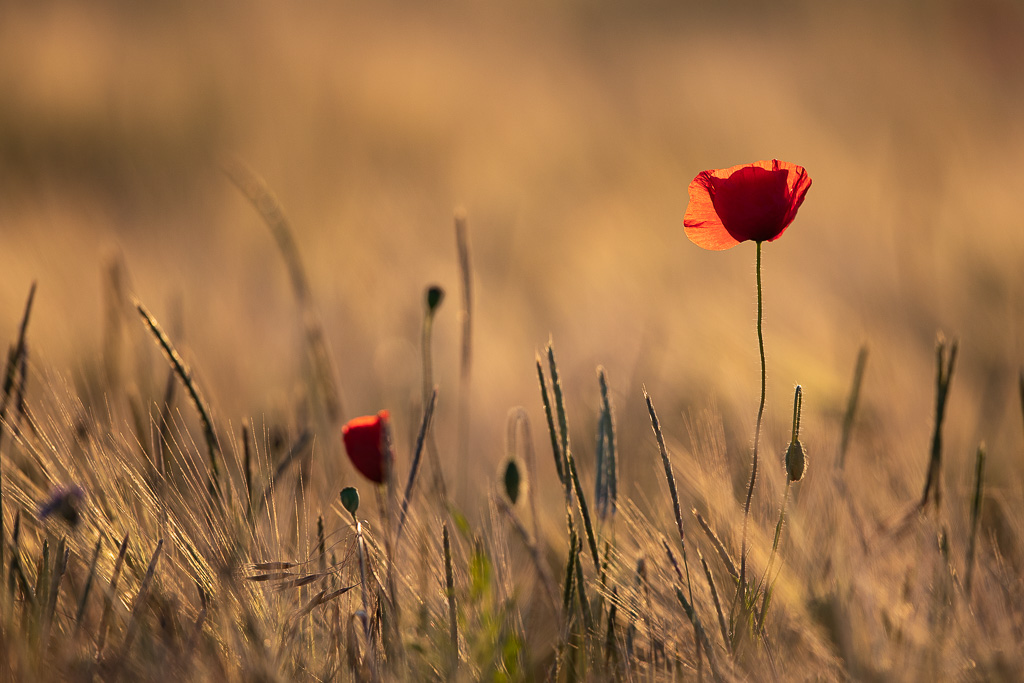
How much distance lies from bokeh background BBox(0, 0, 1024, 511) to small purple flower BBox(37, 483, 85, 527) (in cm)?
46

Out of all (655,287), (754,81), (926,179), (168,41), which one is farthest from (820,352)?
(168,41)

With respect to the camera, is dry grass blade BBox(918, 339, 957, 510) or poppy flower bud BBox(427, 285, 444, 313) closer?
dry grass blade BBox(918, 339, 957, 510)

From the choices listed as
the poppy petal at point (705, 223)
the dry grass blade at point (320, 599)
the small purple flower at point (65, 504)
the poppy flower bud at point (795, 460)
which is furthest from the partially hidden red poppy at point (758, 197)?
the small purple flower at point (65, 504)

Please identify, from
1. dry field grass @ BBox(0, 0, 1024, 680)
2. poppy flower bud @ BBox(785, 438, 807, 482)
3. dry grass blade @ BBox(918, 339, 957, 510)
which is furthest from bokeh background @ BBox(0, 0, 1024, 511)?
poppy flower bud @ BBox(785, 438, 807, 482)

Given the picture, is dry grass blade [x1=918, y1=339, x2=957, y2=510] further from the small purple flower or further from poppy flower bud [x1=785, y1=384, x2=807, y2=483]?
the small purple flower

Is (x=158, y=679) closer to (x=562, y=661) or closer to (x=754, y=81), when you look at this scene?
(x=562, y=661)

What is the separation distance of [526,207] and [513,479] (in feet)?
5.70

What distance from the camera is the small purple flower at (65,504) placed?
593 millimetres

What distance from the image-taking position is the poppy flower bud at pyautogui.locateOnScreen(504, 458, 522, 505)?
0.70 metres

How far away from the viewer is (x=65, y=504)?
593 mm

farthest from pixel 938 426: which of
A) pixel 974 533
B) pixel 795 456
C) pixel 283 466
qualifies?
pixel 283 466

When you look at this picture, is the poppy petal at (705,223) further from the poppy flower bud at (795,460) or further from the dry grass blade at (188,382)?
the dry grass blade at (188,382)

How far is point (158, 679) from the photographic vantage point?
0.54 metres

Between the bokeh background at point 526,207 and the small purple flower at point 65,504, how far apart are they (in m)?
0.46
